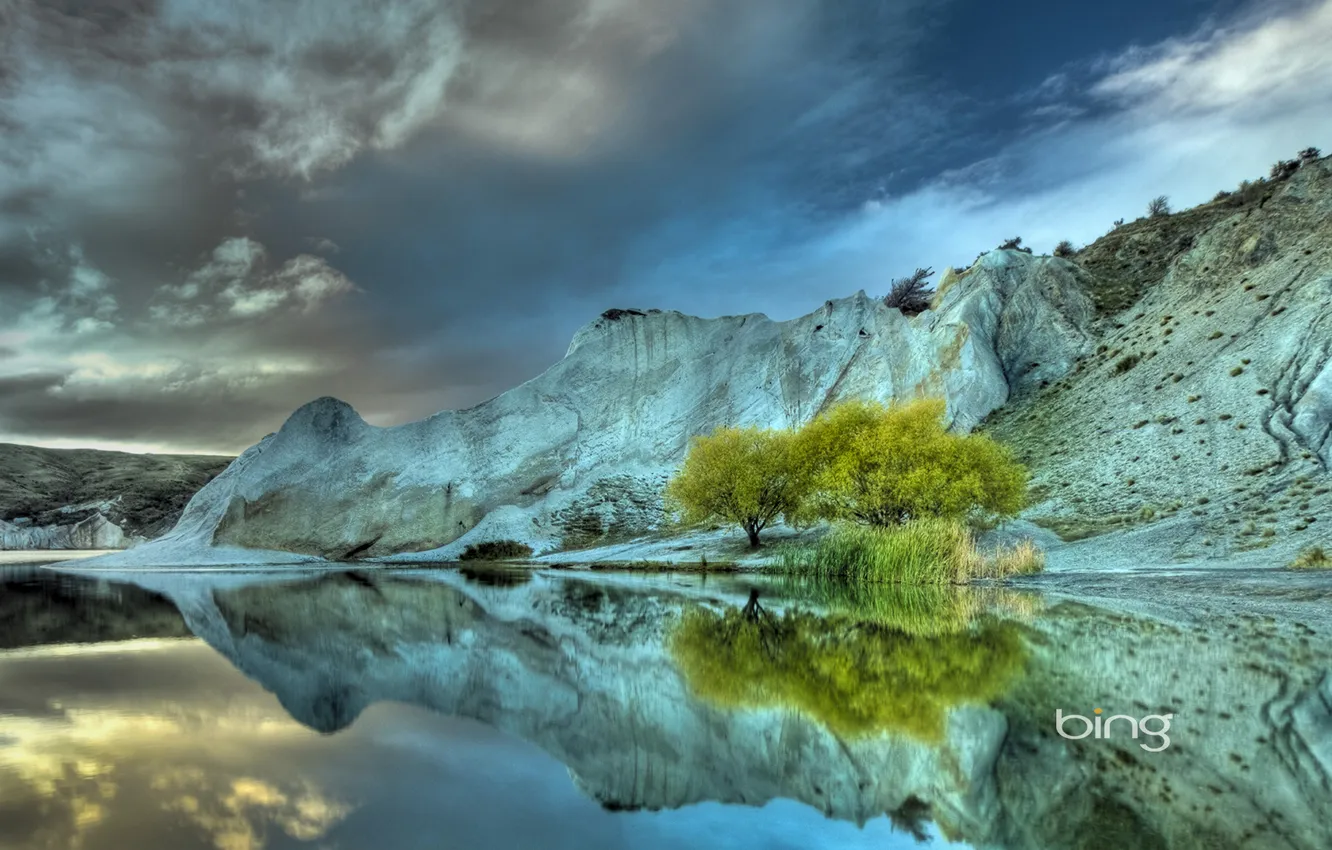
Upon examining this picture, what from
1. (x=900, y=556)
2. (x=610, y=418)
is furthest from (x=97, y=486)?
(x=900, y=556)

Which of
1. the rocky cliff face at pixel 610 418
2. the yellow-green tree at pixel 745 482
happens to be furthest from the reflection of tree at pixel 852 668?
the rocky cliff face at pixel 610 418

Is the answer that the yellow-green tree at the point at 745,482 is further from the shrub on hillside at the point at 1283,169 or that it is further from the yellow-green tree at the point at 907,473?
the shrub on hillside at the point at 1283,169

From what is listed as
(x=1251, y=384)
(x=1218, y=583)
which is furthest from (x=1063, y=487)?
(x=1218, y=583)

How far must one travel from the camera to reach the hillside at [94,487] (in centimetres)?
9206

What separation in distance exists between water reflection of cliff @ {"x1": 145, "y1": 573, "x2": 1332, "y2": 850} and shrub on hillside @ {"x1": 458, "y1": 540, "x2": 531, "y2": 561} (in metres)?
29.0

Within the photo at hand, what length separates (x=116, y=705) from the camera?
8.02m

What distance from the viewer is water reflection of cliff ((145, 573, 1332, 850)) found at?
192 inches

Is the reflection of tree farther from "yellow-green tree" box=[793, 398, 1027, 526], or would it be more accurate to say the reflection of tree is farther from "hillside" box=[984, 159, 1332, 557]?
"hillside" box=[984, 159, 1332, 557]

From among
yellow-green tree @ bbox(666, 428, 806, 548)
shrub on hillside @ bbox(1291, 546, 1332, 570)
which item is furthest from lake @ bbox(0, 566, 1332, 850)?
yellow-green tree @ bbox(666, 428, 806, 548)

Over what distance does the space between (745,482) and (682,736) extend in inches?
1170

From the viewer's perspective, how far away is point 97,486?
10344 centimetres

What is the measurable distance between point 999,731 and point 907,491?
80.7 ft

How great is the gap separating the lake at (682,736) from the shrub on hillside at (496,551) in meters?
30.0

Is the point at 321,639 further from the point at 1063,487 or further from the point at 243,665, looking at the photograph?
the point at 1063,487
